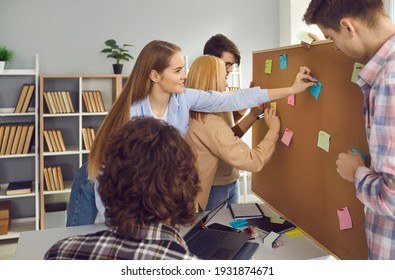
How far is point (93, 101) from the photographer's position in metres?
3.39

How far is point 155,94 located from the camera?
1671 millimetres

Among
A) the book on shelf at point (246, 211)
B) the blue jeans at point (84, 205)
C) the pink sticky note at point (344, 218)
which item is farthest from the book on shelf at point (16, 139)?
the pink sticky note at point (344, 218)

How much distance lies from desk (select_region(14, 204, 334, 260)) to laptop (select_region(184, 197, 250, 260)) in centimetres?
7

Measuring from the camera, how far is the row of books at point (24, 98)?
3.20 m

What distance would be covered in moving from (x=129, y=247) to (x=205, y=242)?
580 mm

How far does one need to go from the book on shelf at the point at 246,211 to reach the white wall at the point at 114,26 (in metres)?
2.33

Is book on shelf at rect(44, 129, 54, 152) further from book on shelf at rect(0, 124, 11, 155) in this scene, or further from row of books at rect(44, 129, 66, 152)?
book on shelf at rect(0, 124, 11, 155)

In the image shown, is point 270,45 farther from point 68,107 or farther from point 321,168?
point 321,168

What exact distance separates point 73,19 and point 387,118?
3.20 meters

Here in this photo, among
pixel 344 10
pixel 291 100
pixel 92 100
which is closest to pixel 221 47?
pixel 291 100

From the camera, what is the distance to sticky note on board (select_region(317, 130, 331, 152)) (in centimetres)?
130

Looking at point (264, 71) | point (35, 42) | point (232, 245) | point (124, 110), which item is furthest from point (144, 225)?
point (35, 42)

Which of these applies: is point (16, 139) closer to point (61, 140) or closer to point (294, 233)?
point (61, 140)

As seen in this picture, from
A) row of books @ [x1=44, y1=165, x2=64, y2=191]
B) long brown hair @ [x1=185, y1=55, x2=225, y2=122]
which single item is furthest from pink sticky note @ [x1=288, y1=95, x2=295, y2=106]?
row of books @ [x1=44, y1=165, x2=64, y2=191]
